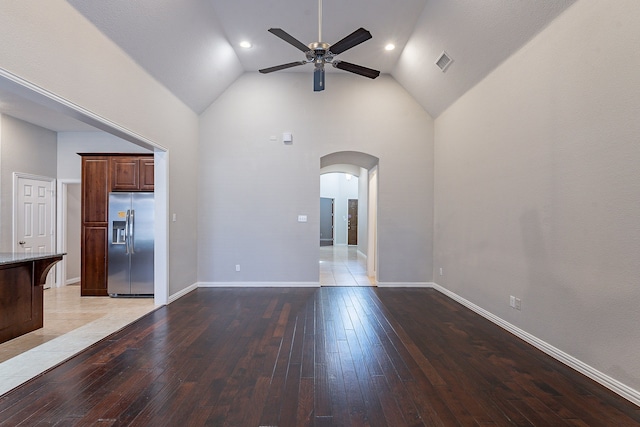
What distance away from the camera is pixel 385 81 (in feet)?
18.5

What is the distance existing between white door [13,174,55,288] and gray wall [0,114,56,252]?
0.30ft

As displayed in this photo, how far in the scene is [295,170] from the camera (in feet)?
18.6

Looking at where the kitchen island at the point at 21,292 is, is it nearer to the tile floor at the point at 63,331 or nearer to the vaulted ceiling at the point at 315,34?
the tile floor at the point at 63,331

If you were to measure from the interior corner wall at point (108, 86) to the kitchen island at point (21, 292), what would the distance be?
148 cm

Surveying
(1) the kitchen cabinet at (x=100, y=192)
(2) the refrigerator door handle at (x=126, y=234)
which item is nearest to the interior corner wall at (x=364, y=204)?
(1) the kitchen cabinet at (x=100, y=192)

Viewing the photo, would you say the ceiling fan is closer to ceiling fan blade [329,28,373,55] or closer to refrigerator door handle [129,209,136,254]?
ceiling fan blade [329,28,373,55]

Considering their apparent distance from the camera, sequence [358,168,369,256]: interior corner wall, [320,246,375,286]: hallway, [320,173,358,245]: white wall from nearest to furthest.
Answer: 1. [320,246,375,286]: hallway
2. [358,168,369,256]: interior corner wall
3. [320,173,358,245]: white wall

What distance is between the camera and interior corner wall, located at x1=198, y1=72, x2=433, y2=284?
5.62m

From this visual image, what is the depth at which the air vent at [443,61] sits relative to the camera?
4.19m

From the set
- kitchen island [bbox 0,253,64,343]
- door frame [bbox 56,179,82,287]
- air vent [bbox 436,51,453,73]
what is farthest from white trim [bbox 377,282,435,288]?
door frame [bbox 56,179,82,287]

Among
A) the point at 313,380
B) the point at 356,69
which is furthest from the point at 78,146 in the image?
the point at 313,380

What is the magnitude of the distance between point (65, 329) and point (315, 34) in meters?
4.86

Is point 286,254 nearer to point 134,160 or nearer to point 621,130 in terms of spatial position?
point 134,160

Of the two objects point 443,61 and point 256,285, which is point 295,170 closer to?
point 256,285
